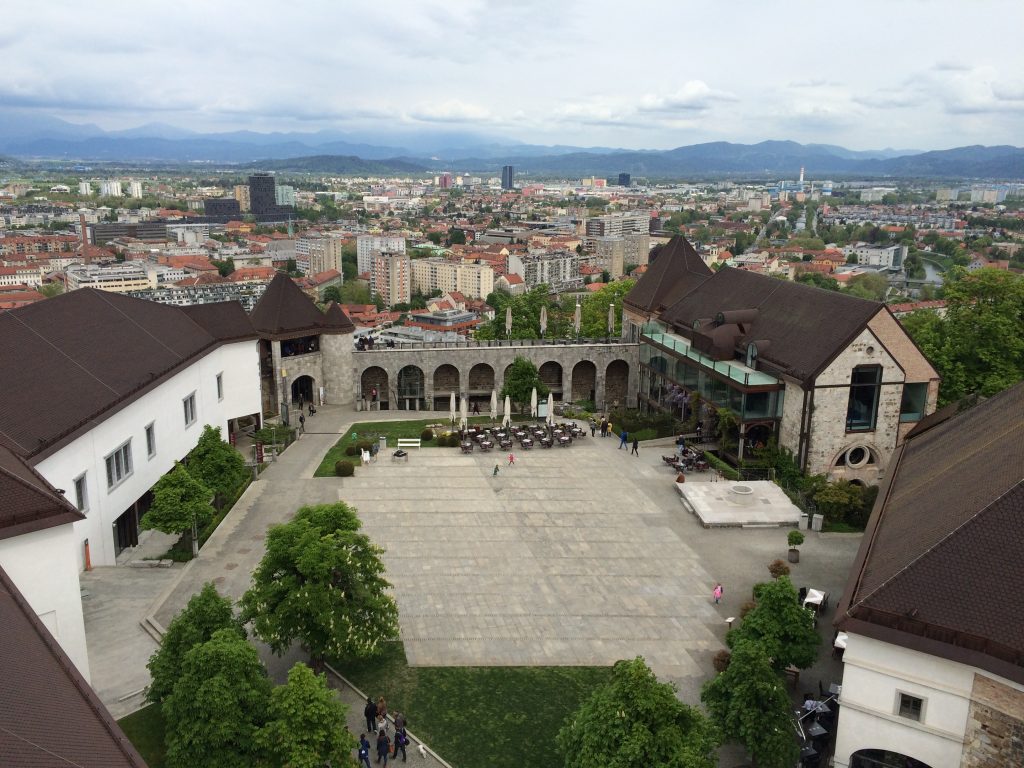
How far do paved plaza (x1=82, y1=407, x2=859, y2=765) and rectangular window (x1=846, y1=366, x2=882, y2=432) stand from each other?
7.42 metres

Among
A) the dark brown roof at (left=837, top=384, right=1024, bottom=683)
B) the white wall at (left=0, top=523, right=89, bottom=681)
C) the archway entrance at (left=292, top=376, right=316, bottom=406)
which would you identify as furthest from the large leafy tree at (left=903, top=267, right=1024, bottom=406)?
the white wall at (left=0, top=523, right=89, bottom=681)

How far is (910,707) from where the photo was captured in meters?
18.0

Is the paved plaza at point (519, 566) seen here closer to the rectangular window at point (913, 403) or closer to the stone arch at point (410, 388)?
the rectangular window at point (913, 403)

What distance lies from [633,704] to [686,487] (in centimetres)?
2276

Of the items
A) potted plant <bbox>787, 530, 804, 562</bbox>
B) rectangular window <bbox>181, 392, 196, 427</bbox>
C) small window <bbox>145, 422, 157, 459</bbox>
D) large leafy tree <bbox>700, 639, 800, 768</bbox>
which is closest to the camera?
large leafy tree <bbox>700, 639, 800, 768</bbox>

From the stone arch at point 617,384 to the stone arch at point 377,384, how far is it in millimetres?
16117

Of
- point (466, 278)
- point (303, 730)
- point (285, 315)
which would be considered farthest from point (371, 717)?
point (466, 278)

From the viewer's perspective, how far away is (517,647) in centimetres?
2550

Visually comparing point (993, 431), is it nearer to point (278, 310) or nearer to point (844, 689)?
point (844, 689)

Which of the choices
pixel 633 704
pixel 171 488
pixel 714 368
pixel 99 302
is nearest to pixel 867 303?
pixel 714 368

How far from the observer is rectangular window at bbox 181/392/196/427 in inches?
1536

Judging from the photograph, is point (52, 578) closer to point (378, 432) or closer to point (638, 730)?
point (638, 730)

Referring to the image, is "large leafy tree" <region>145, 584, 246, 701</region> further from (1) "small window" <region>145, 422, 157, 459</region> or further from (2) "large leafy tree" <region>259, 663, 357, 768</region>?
(1) "small window" <region>145, 422, 157, 459</region>

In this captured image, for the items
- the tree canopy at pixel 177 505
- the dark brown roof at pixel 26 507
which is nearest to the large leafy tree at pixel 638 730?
the dark brown roof at pixel 26 507
